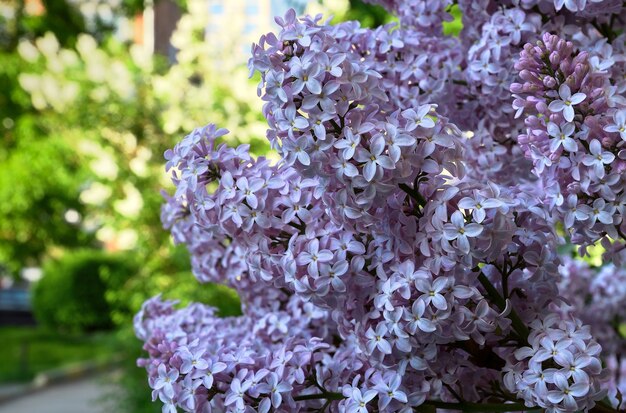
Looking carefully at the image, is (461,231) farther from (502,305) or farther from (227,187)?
(227,187)

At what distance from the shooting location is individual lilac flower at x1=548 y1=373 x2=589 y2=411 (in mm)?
1209

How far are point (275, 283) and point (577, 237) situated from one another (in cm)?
50

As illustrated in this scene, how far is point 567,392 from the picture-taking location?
122 centimetres

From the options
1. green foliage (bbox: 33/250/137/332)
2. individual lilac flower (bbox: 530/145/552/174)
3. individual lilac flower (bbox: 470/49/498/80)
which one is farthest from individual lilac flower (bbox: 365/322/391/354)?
green foliage (bbox: 33/250/137/332)

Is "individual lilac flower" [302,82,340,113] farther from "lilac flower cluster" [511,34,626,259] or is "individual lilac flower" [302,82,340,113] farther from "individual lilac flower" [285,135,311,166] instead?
"lilac flower cluster" [511,34,626,259]

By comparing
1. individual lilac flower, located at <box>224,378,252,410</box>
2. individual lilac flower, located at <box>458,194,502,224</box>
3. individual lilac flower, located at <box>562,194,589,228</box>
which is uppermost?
individual lilac flower, located at <box>458,194,502,224</box>

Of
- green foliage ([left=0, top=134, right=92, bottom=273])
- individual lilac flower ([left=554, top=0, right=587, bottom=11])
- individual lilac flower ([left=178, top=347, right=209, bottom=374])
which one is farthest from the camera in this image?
green foliage ([left=0, top=134, right=92, bottom=273])

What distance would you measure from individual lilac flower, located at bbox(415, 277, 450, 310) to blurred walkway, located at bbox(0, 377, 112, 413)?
337 inches

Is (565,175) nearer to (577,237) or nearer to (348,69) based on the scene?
(577,237)

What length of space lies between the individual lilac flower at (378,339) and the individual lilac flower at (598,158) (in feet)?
1.31

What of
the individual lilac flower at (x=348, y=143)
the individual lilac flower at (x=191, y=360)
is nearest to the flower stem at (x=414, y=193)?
the individual lilac flower at (x=348, y=143)

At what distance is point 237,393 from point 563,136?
0.66 meters

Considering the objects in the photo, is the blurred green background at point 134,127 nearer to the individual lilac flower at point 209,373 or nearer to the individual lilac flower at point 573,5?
the individual lilac flower at point 573,5

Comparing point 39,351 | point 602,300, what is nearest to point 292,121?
point 602,300
